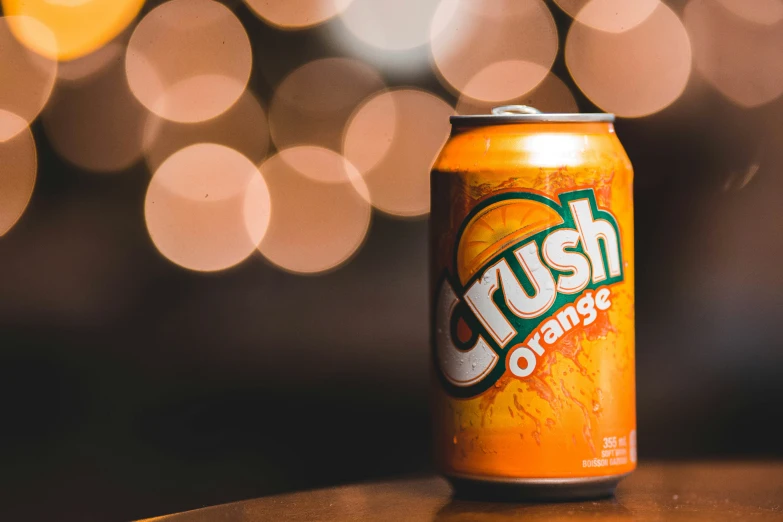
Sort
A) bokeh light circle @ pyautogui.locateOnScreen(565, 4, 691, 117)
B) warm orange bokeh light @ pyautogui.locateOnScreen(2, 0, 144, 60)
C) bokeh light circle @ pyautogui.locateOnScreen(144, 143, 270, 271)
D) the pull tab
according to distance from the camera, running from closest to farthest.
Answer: the pull tab, bokeh light circle @ pyautogui.locateOnScreen(565, 4, 691, 117), warm orange bokeh light @ pyautogui.locateOnScreen(2, 0, 144, 60), bokeh light circle @ pyautogui.locateOnScreen(144, 143, 270, 271)

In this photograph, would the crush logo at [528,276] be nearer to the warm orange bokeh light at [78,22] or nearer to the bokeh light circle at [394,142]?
the warm orange bokeh light at [78,22]

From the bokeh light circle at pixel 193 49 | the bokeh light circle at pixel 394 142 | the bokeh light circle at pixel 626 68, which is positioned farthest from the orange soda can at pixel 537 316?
the bokeh light circle at pixel 394 142

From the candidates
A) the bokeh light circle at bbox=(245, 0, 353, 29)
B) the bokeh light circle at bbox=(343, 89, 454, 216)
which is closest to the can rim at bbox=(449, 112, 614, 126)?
the bokeh light circle at bbox=(245, 0, 353, 29)

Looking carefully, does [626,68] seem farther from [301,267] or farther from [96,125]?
[96,125]

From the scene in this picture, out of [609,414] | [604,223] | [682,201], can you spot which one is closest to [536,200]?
[604,223]

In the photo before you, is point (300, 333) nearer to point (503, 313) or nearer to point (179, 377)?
point (179, 377)

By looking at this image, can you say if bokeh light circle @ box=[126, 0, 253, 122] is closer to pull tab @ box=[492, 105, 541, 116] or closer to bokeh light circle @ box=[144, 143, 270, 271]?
bokeh light circle @ box=[144, 143, 270, 271]

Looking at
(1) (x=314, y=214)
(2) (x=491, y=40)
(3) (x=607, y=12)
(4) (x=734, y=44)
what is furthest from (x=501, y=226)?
(2) (x=491, y=40)
